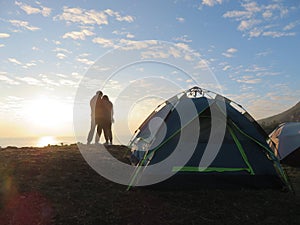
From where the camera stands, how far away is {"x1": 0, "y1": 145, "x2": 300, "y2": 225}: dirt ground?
20.1 ft

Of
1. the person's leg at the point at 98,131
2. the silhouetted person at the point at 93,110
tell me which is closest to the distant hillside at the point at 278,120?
the person's leg at the point at 98,131

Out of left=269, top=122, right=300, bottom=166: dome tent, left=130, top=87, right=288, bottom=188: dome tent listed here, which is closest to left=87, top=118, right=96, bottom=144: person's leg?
left=130, top=87, right=288, bottom=188: dome tent

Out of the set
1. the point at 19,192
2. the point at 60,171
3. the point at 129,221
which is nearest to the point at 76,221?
the point at 129,221

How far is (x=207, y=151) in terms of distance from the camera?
27.7 feet

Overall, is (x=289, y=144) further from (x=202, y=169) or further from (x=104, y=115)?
(x=104, y=115)

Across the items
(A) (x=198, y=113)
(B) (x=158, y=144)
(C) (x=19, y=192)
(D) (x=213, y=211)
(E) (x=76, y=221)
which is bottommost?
(D) (x=213, y=211)

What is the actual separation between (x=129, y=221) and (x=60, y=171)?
163 inches

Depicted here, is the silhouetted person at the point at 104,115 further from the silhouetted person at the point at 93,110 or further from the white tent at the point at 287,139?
the white tent at the point at 287,139

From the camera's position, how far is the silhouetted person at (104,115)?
1570 cm

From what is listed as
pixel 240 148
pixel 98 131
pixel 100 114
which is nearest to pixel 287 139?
pixel 240 148

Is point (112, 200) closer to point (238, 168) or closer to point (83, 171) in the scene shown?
point (83, 171)

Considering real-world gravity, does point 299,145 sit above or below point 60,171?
below

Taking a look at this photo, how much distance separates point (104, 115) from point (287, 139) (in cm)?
880

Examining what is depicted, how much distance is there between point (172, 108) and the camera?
8.93 m
